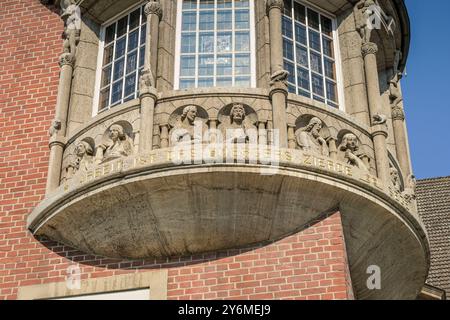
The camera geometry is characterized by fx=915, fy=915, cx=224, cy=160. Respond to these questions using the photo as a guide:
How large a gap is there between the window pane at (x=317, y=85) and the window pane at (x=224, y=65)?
4.52 feet

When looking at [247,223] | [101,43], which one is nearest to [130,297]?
[247,223]

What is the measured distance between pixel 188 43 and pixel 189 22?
0.44m

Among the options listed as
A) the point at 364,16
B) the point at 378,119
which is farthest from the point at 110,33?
the point at 378,119

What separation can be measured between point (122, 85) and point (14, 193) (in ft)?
8.12

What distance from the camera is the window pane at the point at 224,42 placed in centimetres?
1454

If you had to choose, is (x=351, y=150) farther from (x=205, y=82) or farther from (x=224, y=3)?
(x=224, y=3)

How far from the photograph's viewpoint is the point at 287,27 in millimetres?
14930

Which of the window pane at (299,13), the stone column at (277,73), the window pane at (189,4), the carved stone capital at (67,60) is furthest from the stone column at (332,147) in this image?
the carved stone capital at (67,60)

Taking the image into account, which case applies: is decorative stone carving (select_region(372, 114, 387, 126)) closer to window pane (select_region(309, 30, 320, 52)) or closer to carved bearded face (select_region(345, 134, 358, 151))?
carved bearded face (select_region(345, 134, 358, 151))

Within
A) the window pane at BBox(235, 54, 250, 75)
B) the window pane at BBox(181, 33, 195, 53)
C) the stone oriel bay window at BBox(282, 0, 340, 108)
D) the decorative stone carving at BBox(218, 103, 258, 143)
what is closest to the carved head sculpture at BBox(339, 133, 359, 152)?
the stone oriel bay window at BBox(282, 0, 340, 108)

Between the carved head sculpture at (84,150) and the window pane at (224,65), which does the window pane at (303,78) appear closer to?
the window pane at (224,65)

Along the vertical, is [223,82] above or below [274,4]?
below

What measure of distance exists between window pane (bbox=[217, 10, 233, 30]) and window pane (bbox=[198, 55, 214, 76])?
0.63 meters

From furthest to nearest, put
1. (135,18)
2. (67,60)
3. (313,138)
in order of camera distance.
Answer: (135,18) → (67,60) → (313,138)
